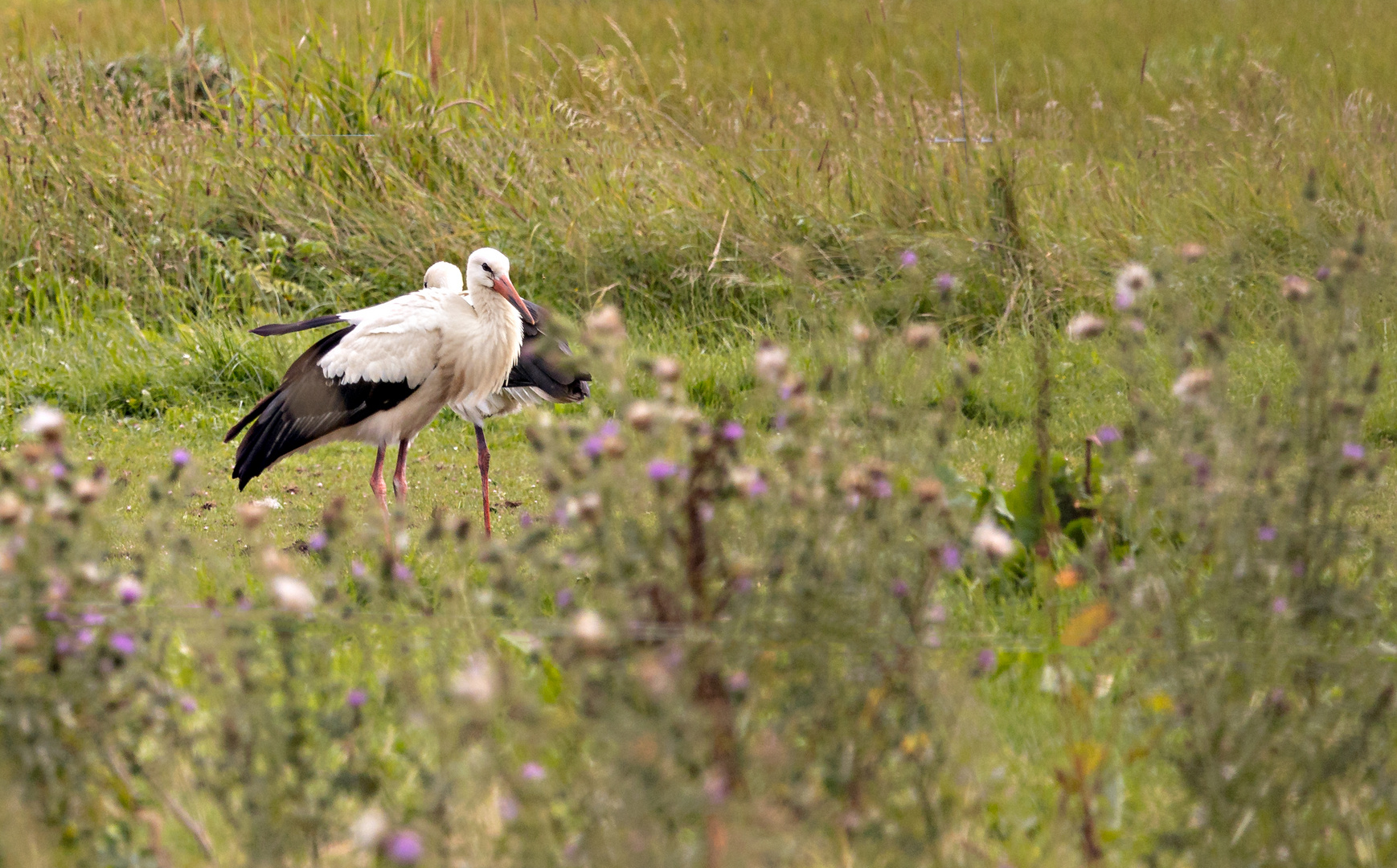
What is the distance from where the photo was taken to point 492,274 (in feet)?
19.3

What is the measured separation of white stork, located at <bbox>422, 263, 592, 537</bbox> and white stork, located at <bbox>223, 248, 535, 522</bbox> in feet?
0.52

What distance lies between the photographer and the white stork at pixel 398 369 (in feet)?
19.3

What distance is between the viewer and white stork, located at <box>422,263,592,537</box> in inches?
248

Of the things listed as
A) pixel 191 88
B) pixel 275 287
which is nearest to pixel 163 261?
pixel 275 287

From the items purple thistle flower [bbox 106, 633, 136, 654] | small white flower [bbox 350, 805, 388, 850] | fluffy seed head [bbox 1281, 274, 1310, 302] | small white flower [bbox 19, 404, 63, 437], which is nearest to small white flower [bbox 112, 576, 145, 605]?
purple thistle flower [bbox 106, 633, 136, 654]

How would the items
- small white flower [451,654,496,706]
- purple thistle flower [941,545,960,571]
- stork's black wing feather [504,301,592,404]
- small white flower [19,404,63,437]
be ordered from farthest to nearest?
1. stork's black wing feather [504,301,592,404]
2. purple thistle flower [941,545,960,571]
3. small white flower [19,404,63,437]
4. small white flower [451,654,496,706]

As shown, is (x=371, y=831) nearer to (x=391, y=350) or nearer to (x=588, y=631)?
(x=588, y=631)

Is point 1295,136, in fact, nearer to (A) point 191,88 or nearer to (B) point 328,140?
(B) point 328,140

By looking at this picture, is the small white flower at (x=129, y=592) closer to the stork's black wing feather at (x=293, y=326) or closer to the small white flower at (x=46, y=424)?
the small white flower at (x=46, y=424)

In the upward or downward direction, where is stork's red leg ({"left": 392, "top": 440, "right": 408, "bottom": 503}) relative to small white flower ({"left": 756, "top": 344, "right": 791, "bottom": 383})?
downward

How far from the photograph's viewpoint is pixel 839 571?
2.39 meters

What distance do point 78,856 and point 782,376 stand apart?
57.0 inches

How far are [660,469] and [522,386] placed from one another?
4.54m

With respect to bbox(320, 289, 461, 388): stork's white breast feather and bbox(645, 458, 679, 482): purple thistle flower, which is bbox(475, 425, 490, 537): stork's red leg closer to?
bbox(320, 289, 461, 388): stork's white breast feather
